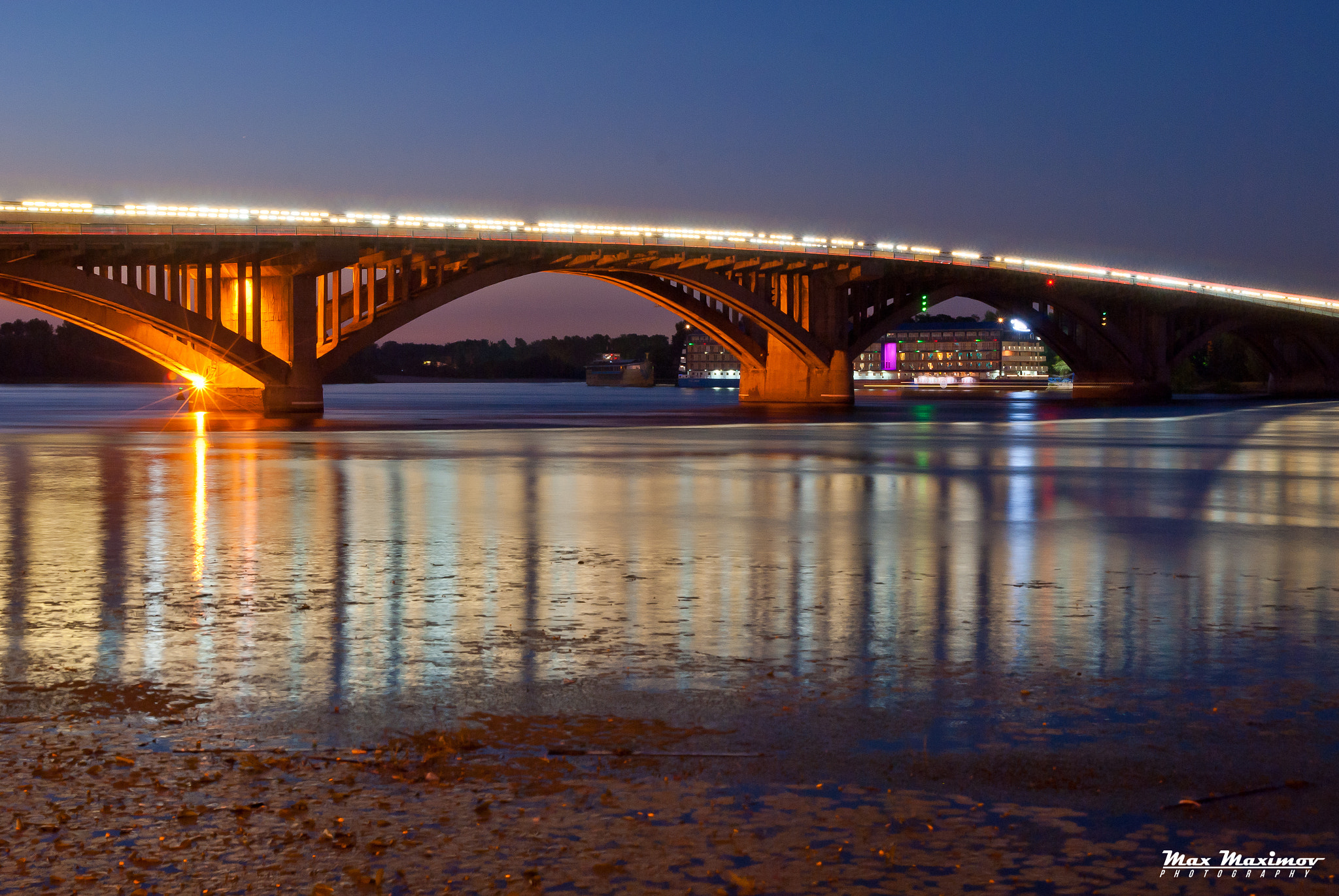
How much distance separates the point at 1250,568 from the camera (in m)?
12.9

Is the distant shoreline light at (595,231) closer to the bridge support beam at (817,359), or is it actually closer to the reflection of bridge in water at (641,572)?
A: the bridge support beam at (817,359)

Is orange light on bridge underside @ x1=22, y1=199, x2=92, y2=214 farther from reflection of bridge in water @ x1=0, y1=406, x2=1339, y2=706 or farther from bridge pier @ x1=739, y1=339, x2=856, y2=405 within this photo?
bridge pier @ x1=739, y1=339, x2=856, y2=405

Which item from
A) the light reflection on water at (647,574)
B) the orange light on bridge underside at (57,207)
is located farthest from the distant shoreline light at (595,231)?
the light reflection on water at (647,574)

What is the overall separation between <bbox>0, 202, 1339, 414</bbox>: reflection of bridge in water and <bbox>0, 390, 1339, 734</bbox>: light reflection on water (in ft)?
115

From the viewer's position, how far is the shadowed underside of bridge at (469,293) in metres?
60.6

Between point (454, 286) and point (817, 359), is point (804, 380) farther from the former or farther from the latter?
point (454, 286)

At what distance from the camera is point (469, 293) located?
236ft

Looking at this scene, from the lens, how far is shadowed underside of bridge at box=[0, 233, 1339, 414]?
2386 inches

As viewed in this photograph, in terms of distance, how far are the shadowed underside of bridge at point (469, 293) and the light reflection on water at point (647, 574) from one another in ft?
116

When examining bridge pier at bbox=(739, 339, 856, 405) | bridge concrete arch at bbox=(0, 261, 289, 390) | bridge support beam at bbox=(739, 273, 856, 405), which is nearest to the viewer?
bridge concrete arch at bbox=(0, 261, 289, 390)

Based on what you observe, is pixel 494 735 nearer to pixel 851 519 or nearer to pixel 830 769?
pixel 830 769

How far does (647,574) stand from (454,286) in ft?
196

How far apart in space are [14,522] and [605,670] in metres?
11.6

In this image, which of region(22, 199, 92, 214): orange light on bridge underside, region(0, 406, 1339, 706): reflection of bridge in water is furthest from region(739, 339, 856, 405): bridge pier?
region(0, 406, 1339, 706): reflection of bridge in water
